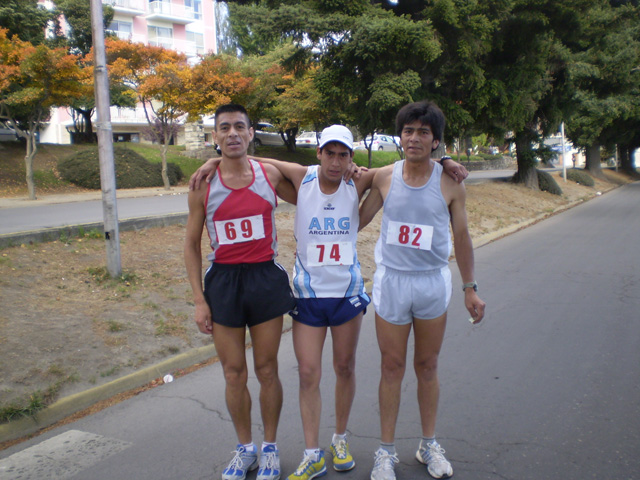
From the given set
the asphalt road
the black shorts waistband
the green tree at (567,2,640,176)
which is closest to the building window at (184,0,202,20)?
the green tree at (567,2,640,176)

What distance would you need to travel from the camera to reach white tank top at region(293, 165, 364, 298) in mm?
3436

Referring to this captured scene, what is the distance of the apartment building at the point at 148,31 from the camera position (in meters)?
44.8

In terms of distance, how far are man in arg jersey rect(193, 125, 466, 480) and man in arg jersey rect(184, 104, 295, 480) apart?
0.15m

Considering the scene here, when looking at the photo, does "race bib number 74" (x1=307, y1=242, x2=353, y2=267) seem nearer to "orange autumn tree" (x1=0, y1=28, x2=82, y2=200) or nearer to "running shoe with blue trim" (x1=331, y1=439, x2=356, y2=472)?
"running shoe with blue trim" (x1=331, y1=439, x2=356, y2=472)

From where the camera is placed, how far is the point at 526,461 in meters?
3.56

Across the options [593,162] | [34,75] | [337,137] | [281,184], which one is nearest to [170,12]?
[34,75]

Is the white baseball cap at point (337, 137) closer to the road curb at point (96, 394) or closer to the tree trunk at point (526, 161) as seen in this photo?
the road curb at point (96, 394)

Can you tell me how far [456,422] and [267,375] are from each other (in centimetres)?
155

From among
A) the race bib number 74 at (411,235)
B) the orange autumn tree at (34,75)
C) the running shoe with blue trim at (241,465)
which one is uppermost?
the orange autumn tree at (34,75)

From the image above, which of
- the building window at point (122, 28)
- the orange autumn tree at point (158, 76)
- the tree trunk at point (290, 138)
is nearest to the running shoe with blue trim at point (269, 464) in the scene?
the orange autumn tree at point (158, 76)

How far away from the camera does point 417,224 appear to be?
3369 millimetres

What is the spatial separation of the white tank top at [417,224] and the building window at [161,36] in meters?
47.6

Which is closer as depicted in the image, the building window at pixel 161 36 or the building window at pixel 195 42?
the building window at pixel 161 36

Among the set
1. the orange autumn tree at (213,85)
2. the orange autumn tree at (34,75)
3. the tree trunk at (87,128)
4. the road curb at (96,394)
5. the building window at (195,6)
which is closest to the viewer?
the road curb at (96,394)
